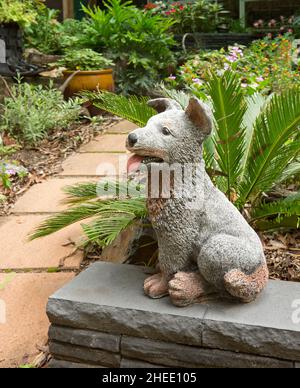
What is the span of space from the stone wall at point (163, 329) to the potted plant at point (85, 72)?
16.0 ft

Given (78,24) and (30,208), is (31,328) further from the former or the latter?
(78,24)

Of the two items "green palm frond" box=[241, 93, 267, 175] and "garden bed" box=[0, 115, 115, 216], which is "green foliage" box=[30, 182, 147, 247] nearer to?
"green palm frond" box=[241, 93, 267, 175]

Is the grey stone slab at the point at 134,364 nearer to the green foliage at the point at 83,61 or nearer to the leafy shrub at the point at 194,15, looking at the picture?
the green foliage at the point at 83,61

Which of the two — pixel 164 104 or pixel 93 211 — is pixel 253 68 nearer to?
pixel 93 211

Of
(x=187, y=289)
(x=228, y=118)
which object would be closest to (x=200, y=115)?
(x=228, y=118)

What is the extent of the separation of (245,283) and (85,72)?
5.33m

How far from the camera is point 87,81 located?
7066mm

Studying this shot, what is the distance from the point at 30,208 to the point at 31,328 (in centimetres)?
167

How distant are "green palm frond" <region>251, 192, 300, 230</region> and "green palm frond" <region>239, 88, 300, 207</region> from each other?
131 millimetres

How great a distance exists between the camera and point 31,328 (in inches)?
117

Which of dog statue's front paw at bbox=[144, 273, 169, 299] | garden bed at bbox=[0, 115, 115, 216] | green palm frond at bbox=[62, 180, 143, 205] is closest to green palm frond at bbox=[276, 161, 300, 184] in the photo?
green palm frond at bbox=[62, 180, 143, 205]
